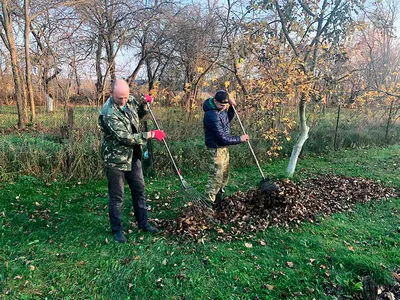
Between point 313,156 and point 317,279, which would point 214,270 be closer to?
point 317,279

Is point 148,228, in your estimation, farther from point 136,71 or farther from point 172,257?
point 136,71

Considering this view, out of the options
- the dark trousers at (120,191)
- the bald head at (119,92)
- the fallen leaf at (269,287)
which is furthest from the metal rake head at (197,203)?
the bald head at (119,92)

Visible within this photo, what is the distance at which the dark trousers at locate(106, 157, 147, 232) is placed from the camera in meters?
3.77

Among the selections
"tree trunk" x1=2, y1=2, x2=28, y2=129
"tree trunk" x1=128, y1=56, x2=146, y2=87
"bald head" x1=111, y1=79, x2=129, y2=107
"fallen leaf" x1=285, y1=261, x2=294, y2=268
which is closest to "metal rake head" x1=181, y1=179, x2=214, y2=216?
"fallen leaf" x1=285, y1=261, x2=294, y2=268

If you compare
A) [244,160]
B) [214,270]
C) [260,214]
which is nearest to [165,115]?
[244,160]

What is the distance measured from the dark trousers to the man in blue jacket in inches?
46.2

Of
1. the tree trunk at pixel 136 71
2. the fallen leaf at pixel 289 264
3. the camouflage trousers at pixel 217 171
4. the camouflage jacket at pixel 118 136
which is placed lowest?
the fallen leaf at pixel 289 264

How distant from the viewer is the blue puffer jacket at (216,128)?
4.43 m

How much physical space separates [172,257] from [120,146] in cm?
150

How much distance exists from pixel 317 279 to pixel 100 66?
13.2 m

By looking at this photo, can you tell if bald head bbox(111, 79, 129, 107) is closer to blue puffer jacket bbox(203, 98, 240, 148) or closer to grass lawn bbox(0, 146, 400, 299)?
blue puffer jacket bbox(203, 98, 240, 148)

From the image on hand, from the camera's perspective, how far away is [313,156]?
30.7ft

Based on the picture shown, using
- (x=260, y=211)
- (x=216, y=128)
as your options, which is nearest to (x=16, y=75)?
(x=216, y=128)

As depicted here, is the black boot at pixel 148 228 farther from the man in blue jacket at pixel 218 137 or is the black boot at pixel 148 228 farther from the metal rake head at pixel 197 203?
the man in blue jacket at pixel 218 137
